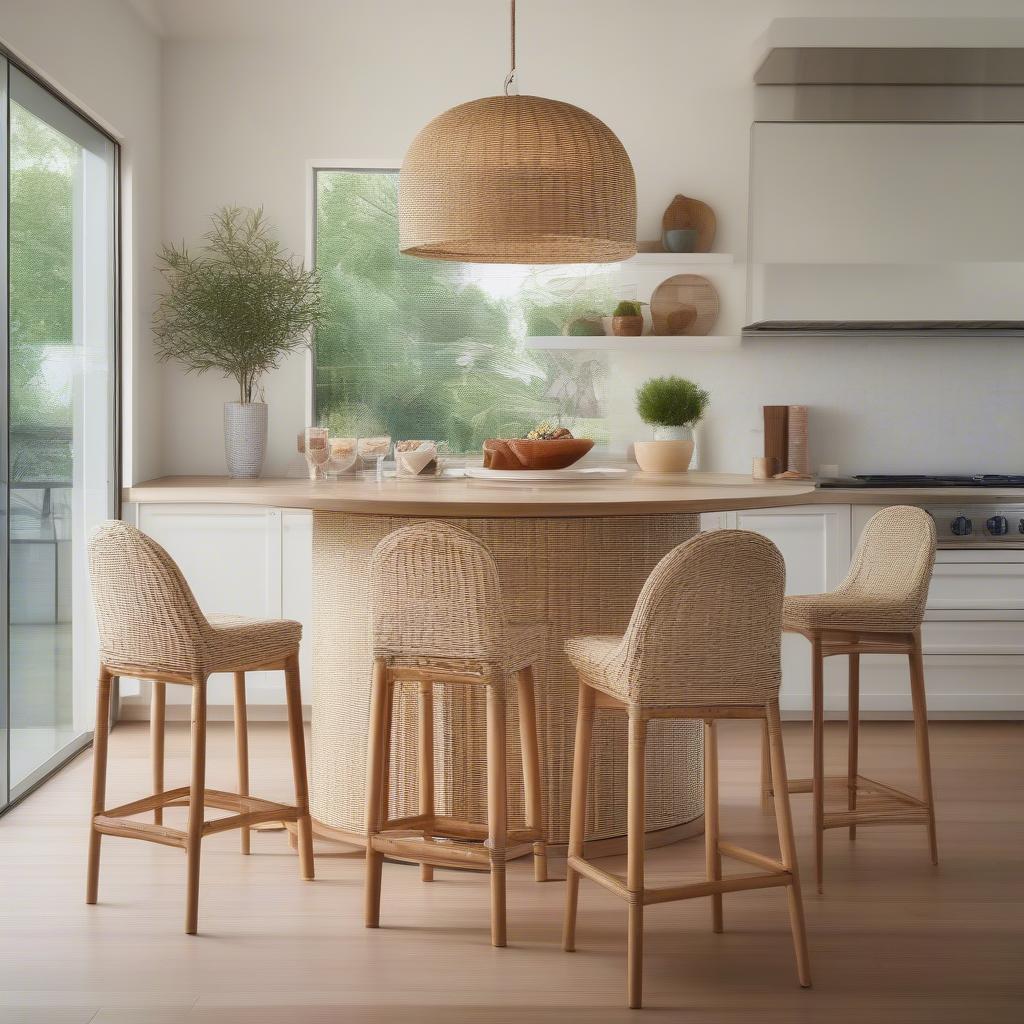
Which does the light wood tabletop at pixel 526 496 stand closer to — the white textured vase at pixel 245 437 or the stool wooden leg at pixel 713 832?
the stool wooden leg at pixel 713 832

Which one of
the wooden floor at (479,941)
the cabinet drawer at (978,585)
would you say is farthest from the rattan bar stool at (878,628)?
the cabinet drawer at (978,585)

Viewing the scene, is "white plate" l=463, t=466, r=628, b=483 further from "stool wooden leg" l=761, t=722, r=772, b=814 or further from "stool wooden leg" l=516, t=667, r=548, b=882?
"stool wooden leg" l=761, t=722, r=772, b=814

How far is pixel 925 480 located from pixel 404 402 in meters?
2.24

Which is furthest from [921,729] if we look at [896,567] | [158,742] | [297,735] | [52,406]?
[52,406]

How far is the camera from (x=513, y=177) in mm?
3174

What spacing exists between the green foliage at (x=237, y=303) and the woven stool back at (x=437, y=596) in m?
2.45

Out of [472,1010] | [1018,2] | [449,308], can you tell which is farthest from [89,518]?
[1018,2]

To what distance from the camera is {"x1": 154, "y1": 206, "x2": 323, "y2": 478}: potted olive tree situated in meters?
4.96

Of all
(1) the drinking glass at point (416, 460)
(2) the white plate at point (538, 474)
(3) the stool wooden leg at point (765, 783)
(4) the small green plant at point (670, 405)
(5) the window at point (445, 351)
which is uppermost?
(5) the window at point (445, 351)

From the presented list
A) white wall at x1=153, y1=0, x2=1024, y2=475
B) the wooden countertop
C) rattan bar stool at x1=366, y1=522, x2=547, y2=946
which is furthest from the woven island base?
white wall at x1=153, y1=0, x2=1024, y2=475

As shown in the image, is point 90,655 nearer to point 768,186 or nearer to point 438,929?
point 438,929

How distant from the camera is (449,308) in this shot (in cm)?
544

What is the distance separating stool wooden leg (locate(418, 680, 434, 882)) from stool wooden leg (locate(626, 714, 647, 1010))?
30.6 inches

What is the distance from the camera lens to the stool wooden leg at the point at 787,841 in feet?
8.39
